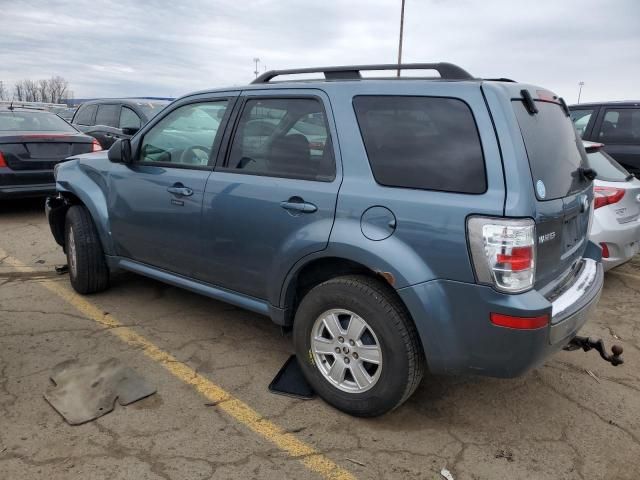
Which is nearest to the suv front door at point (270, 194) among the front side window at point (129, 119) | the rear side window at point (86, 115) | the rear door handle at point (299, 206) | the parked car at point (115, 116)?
the rear door handle at point (299, 206)

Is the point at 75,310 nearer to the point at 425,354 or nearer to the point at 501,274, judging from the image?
the point at 425,354

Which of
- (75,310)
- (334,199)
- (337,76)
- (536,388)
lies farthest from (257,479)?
Answer: (75,310)

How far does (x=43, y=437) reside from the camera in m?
2.63

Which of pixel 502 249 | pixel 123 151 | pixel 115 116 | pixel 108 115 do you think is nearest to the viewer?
pixel 502 249

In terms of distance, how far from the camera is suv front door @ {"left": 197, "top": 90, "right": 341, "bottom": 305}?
286 centimetres

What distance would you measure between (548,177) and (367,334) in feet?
3.91

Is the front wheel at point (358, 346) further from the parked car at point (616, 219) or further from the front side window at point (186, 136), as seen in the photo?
the parked car at point (616, 219)

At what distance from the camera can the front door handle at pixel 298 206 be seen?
2.83 m

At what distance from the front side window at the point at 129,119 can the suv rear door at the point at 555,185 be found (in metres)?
7.75

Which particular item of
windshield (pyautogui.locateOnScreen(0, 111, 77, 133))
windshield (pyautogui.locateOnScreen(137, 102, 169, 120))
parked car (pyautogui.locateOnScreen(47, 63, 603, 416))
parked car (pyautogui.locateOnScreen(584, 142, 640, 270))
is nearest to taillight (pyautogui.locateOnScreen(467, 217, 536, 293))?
parked car (pyautogui.locateOnScreen(47, 63, 603, 416))

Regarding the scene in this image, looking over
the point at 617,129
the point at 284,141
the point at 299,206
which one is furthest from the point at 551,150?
the point at 617,129

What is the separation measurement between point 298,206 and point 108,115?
27.7 ft

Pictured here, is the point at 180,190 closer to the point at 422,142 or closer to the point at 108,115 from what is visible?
the point at 422,142

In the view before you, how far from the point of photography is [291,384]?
317 cm
